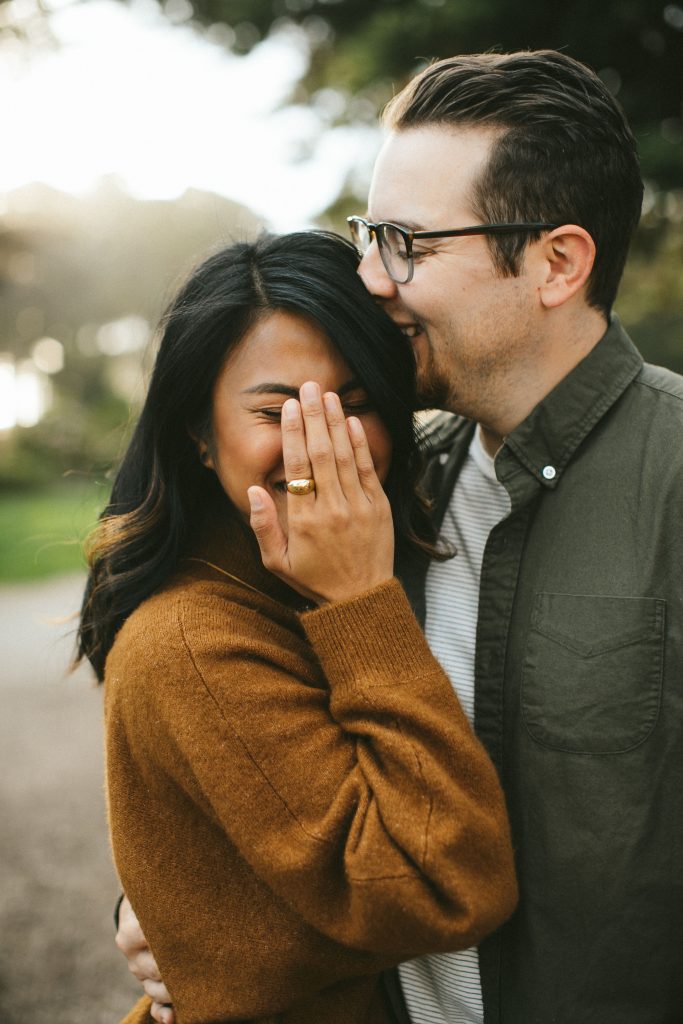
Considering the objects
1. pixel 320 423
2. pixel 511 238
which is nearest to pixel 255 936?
pixel 320 423

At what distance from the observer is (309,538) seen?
1.91 meters

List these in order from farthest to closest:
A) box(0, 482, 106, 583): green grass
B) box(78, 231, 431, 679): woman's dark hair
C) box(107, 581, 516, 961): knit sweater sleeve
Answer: box(0, 482, 106, 583): green grass → box(78, 231, 431, 679): woman's dark hair → box(107, 581, 516, 961): knit sweater sleeve

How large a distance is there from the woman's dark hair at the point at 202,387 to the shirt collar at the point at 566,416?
31 cm

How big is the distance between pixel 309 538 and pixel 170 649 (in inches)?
15.2

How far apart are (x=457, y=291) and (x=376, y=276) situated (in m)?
0.22

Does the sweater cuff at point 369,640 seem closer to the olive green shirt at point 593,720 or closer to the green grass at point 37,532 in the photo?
the olive green shirt at point 593,720

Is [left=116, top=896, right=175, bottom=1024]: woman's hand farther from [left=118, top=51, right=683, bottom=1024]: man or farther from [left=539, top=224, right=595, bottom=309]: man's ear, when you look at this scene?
[left=539, top=224, right=595, bottom=309]: man's ear

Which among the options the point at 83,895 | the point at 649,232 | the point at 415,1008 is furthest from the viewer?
the point at 649,232

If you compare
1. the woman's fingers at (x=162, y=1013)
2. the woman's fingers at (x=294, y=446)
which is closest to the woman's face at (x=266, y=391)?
the woman's fingers at (x=294, y=446)

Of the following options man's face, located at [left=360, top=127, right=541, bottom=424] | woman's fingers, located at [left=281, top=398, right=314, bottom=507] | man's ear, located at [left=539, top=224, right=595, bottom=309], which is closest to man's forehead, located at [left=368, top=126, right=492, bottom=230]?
man's face, located at [left=360, top=127, right=541, bottom=424]

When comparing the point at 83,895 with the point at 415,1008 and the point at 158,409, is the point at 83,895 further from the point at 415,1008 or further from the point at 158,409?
the point at 158,409

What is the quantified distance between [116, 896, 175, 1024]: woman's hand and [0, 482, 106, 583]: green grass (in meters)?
7.41

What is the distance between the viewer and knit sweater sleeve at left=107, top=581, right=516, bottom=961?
166 centimetres

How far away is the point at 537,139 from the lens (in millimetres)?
2299
